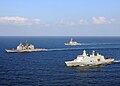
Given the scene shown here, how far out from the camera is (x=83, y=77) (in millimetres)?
114188

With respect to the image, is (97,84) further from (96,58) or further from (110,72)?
(96,58)

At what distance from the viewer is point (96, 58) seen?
152 metres

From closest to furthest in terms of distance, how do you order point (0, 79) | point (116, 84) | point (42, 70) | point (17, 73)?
point (116, 84) < point (0, 79) < point (17, 73) < point (42, 70)

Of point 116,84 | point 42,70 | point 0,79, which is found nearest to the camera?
point 116,84

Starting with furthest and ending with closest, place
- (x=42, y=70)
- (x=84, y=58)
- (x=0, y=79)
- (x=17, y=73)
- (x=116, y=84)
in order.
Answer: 1. (x=84, y=58)
2. (x=42, y=70)
3. (x=17, y=73)
4. (x=0, y=79)
5. (x=116, y=84)

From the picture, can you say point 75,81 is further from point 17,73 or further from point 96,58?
point 96,58

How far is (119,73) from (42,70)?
108ft

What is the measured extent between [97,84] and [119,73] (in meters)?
25.8

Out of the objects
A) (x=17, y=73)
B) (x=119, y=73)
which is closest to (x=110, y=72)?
(x=119, y=73)

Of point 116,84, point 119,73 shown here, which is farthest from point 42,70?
point 116,84

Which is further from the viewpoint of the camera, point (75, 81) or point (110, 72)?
point (110, 72)

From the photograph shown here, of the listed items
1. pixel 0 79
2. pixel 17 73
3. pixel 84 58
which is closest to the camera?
pixel 0 79

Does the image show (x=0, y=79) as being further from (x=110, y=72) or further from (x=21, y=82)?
(x=110, y=72)

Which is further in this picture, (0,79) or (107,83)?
(0,79)
